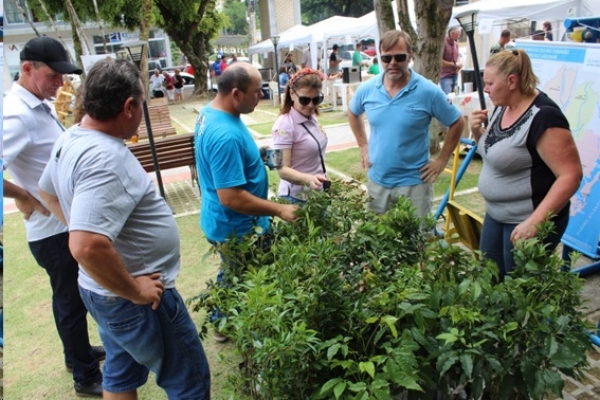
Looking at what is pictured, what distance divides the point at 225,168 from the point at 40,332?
2462mm

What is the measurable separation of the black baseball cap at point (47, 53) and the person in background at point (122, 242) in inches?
32.3

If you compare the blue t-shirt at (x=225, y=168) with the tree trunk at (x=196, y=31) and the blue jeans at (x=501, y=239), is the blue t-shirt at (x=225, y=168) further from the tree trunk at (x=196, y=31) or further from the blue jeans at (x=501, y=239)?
the tree trunk at (x=196, y=31)

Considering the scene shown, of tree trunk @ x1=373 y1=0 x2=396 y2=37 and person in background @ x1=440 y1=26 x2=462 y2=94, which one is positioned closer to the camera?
tree trunk @ x1=373 y1=0 x2=396 y2=37

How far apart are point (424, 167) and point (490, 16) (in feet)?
29.5

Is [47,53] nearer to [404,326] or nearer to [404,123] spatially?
[404,123]

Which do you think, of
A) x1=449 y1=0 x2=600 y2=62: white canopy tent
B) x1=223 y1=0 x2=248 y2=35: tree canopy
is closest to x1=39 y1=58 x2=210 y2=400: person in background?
x1=449 y1=0 x2=600 y2=62: white canopy tent

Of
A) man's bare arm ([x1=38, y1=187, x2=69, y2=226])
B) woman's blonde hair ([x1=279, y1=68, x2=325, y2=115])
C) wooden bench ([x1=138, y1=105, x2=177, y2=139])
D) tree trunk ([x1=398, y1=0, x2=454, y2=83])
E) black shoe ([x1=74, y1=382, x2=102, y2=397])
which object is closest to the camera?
man's bare arm ([x1=38, y1=187, x2=69, y2=226])

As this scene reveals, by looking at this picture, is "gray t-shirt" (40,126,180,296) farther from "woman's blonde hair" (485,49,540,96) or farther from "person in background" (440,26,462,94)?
"person in background" (440,26,462,94)

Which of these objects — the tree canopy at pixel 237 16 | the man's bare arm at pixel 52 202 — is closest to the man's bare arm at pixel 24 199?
the man's bare arm at pixel 52 202

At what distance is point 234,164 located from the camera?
2.48m

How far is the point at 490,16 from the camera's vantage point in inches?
426

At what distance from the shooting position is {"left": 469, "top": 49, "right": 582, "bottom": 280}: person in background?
2.39 m

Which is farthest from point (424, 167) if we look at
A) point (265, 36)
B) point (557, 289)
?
point (265, 36)

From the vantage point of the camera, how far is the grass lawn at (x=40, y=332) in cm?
315
